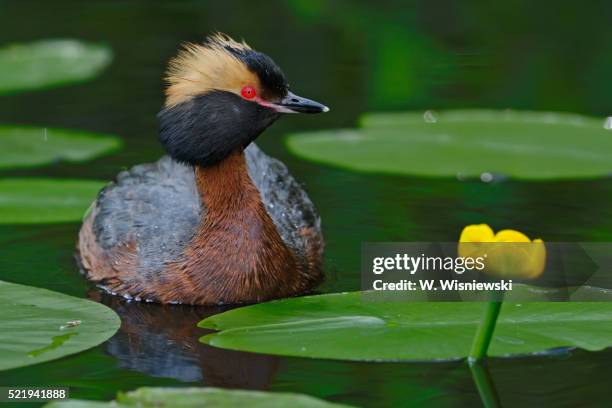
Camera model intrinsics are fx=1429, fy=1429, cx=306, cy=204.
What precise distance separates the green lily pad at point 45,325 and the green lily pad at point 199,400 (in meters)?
1.05

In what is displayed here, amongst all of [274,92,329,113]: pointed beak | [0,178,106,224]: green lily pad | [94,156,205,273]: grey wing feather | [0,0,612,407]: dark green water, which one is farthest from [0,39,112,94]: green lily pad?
[274,92,329,113]: pointed beak

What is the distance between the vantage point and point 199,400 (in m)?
6.04

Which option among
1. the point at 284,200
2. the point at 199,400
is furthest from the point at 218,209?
the point at 199,400

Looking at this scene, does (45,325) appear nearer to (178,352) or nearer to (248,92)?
(178,352)

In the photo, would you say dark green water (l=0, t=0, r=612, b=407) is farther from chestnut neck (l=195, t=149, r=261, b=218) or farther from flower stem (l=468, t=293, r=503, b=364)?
chestnut neck (l=195, t=149, r=261, b=218)

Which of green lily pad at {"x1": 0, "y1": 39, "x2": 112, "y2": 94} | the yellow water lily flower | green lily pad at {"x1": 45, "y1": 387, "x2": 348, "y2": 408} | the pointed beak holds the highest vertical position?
green lily pad at {"x1": 0, "y1": 39, "x2": 112, "y2": 94}

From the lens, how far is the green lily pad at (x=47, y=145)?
433 inches

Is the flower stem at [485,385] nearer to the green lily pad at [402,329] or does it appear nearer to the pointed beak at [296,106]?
the green lily pad at [402,329]

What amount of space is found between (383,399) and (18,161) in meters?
5.02

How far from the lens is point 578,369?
7.09 m

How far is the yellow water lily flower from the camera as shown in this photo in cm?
618

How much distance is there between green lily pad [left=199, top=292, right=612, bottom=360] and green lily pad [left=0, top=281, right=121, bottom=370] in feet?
1.92

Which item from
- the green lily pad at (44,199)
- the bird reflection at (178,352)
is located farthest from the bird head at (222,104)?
the green lily pad at (44,199)

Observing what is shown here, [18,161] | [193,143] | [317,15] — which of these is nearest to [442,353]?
[193,143]
